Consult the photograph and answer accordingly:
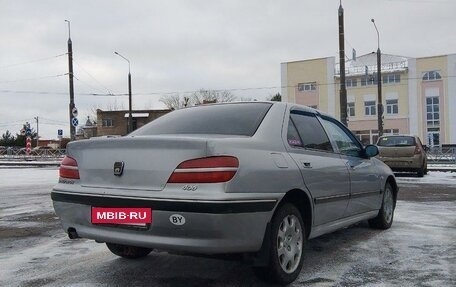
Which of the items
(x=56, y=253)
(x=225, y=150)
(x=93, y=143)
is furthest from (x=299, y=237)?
(x=56, y=253)

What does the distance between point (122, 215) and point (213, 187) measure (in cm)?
76

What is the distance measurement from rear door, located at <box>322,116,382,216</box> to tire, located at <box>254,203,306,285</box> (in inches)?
46.1

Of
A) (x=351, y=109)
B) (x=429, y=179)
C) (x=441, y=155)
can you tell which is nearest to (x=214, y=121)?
(x=429, y=179)

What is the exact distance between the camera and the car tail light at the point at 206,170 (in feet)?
11.5

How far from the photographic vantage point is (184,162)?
11.7 feet

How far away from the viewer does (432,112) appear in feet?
175

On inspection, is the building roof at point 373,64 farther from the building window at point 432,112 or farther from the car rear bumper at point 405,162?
the car rear bumper at point 405,162

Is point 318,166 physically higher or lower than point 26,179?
higher

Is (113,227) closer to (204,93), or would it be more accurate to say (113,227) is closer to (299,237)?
(299,237)

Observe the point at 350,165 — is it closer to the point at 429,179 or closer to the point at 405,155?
the point at 429,179

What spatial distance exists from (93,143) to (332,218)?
235 cm

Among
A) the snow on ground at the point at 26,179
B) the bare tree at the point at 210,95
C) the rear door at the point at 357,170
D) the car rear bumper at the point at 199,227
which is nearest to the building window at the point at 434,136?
the bare tree at the point at 210,95

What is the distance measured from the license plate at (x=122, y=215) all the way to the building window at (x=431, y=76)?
179 feet

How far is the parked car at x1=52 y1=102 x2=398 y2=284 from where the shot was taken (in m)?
3.49
